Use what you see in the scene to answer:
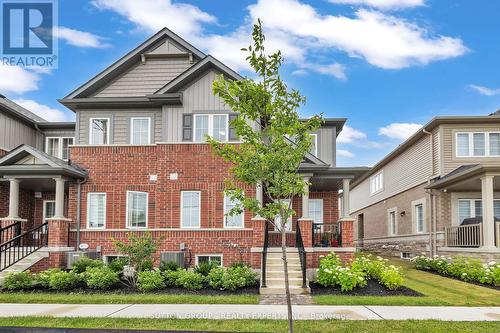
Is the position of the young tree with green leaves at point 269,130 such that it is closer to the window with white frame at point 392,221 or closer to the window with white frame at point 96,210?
the window with white frame at point 96,210

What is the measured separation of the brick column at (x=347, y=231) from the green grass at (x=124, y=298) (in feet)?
16.1

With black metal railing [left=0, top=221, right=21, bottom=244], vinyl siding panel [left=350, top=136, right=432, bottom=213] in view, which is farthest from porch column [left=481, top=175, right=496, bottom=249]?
black metal railing [left=0, top=221, right=21, bottom=244]

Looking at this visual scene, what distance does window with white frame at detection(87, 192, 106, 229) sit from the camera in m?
16.9

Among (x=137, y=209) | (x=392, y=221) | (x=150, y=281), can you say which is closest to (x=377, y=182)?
(x=392, y=221)

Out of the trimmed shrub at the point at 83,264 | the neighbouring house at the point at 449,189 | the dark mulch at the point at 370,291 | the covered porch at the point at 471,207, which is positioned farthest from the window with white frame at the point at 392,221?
the trimmed shrub at the point at 83,264

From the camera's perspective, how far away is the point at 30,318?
9125mm

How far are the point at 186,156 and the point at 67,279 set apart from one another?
597cm

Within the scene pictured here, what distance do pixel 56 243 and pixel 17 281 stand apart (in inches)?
109

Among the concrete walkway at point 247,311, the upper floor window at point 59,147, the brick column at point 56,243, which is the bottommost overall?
the concrete walkway at point 247,311

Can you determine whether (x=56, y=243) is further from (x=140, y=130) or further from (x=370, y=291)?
(x=370, y=291)

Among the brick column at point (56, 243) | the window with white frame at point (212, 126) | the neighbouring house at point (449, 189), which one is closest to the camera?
the brick column at point (56, 243)

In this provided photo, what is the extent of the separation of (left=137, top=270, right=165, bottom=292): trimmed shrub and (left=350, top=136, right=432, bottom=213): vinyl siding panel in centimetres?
1367

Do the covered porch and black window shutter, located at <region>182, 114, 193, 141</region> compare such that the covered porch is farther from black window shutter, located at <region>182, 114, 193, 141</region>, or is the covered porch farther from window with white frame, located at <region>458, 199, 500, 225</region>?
black window shutter, located at <region>182, 114, 193, 141</region>

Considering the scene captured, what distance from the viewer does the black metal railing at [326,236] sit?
54.2 ft
